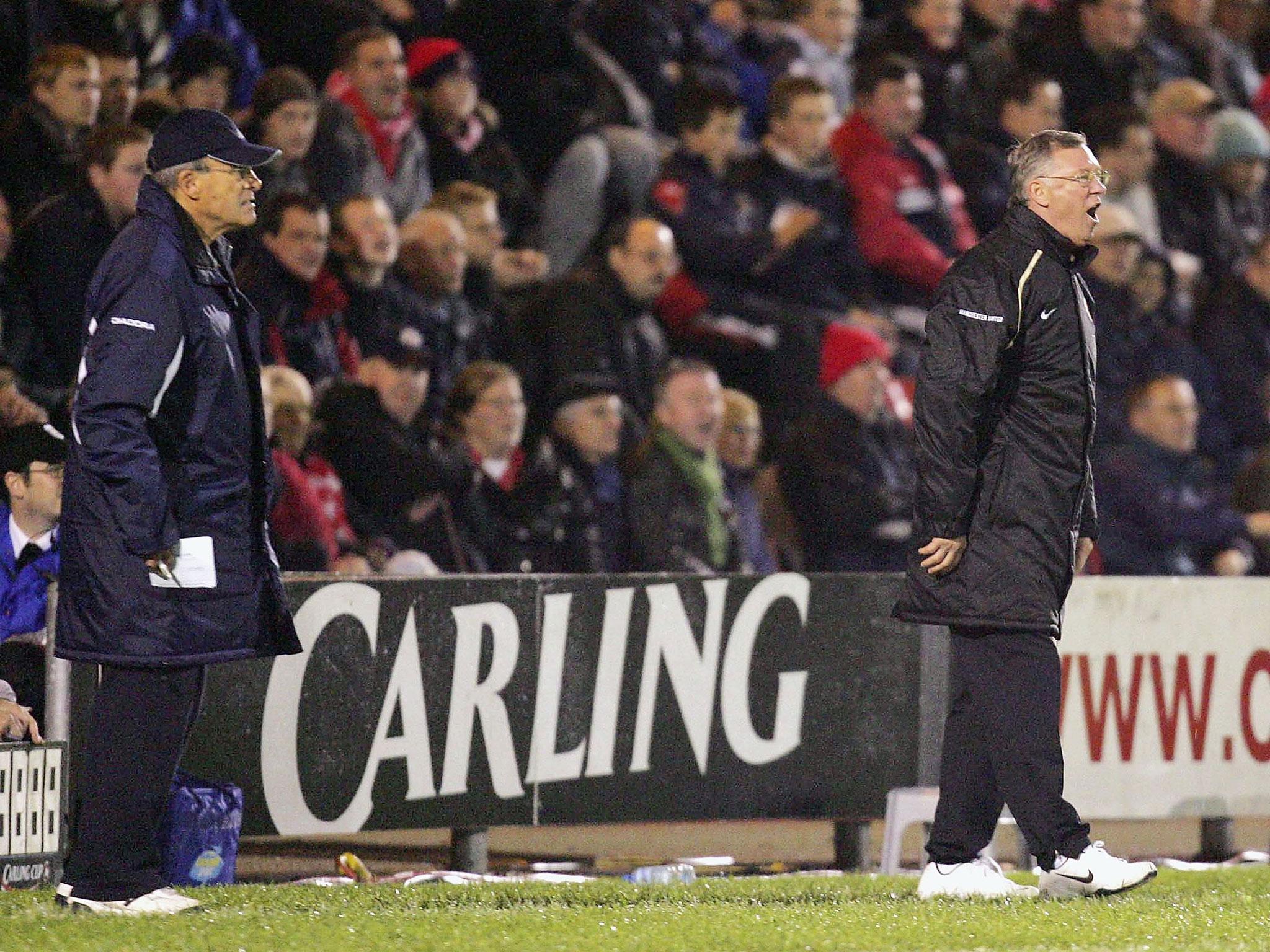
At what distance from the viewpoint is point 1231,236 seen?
13.7m

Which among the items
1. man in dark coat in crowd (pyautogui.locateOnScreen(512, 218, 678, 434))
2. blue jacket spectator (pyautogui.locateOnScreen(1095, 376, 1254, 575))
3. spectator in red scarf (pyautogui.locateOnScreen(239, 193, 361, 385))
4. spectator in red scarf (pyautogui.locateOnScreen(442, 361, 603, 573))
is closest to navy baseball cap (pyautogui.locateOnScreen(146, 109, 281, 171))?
spectator in red scarf (pyautogui.locateOnScreen(239, 193, 361, 385))

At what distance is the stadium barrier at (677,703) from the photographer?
6695mm

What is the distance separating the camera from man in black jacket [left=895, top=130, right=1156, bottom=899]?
17.3ft

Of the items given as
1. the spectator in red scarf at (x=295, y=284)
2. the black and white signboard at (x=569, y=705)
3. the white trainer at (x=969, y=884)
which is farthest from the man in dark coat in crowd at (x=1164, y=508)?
the white trainer at (x=969, y=884)

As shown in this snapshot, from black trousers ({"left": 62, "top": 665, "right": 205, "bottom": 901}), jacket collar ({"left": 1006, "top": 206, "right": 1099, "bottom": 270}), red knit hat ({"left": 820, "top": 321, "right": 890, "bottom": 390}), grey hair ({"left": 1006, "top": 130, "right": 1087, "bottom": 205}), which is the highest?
grey hair ({"left": 1006, "top": 130, "right": 1087, "bottom": 205})

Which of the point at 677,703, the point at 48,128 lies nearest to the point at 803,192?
the point at 48,128

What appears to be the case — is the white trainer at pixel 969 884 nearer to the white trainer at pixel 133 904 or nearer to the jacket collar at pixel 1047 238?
the jacket collar at pixel 1047 238

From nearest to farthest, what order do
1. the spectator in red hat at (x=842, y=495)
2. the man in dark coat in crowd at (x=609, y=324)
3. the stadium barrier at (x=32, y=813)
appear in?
the stadium barrier at (x=32, y=813), the man in dark coat in crowd at (x=609, y=324), the spectator in red hat at (x=842, y=495)

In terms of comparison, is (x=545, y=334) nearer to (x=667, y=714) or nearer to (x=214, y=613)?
(x=667, y=714)

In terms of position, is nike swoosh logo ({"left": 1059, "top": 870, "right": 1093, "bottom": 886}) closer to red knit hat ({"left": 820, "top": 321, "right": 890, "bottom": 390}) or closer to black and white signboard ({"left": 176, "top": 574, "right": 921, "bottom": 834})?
black and white signboard ({"left": 176, "top": 574, "right": 921, "bottom": 834})

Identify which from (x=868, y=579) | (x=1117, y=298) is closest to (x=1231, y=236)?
(x=1117, y=298)

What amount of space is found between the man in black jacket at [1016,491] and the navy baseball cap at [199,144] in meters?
1.65

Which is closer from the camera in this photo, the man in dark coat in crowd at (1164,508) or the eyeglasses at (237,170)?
the eyeglasses at (237,170)

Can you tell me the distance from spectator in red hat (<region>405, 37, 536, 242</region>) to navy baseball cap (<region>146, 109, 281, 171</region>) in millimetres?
5169
